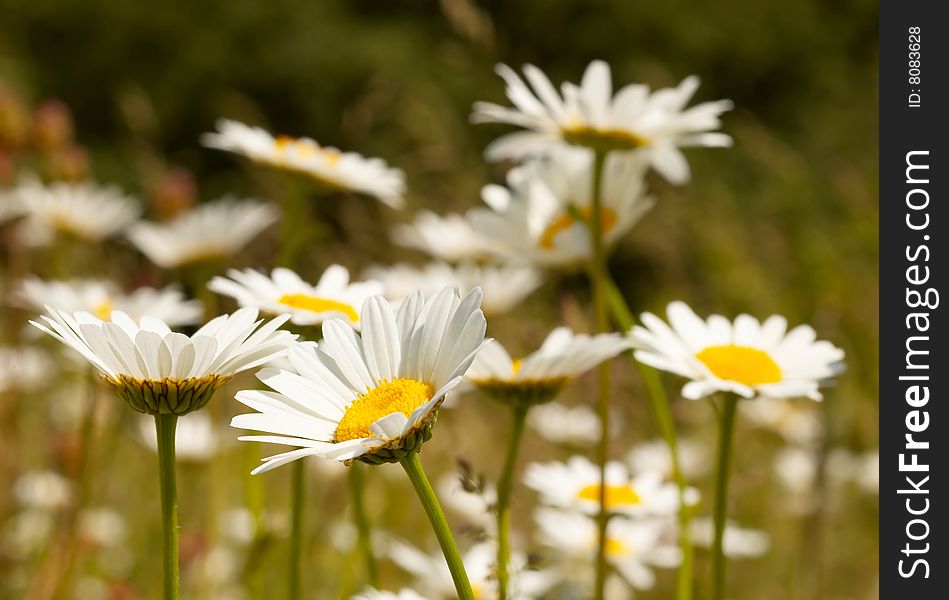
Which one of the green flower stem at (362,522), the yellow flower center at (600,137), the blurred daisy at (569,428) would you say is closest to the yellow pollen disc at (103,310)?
the green flower stem at (362,522)

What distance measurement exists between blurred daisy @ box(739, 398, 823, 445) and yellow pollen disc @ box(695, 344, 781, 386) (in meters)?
0.94

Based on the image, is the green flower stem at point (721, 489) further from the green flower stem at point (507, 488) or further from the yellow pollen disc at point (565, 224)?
the yellow pollen disc at point (565, 224)

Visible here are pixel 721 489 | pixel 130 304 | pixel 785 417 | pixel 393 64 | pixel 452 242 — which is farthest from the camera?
pixel 393 64

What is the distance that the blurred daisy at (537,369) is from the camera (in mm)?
514

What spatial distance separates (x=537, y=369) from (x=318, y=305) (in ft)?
0.39

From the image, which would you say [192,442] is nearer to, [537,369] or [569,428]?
[569,428]

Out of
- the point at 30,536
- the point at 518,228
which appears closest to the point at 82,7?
the point at 30,536

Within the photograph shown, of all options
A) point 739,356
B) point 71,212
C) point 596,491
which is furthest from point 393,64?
point 739,356

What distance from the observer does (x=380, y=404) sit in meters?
Result: 0.39

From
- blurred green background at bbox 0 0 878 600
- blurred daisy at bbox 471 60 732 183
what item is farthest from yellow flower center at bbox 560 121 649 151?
blurred green background at bbox 0 0 878 600

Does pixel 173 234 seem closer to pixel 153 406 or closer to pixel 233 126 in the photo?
pixel 233 126

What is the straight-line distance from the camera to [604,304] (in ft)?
2.10

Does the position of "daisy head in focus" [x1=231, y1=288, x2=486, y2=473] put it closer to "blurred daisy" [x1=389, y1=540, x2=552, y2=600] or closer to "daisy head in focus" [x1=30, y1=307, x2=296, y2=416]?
"daisy head in focus" [x1=30, y1=307, x2=296, y2=416]
